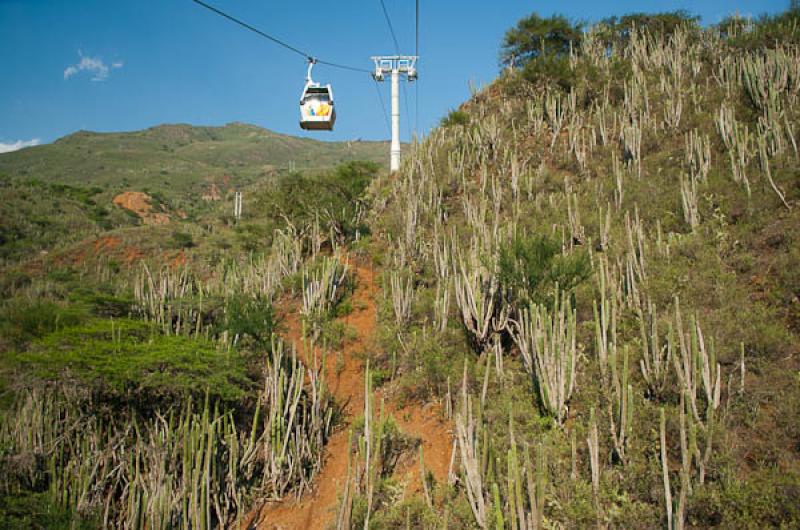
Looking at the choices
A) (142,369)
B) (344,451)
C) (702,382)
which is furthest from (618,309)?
(142,369)

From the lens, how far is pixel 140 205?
37.4 meters

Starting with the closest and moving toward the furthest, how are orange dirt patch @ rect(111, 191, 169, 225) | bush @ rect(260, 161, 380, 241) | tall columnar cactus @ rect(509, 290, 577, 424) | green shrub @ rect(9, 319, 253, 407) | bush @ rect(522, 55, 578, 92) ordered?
1. tall columnar cactus @ rect(509, 290, 577, 424)
2. green shrub @ rect(9, 319, 253, 407)
3. bush @ rect(260, 161, 380, 241)
4. bush @ rect(522, 55, 578, 92)
5. orange dirt patch @ rect(111, 191, 169, 225)

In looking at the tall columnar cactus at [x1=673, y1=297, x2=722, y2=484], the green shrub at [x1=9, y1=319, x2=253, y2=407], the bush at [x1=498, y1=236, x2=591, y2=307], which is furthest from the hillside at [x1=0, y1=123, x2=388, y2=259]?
the tall columnar cactus at [x1=673, y1=297, x2=722, y2=484]

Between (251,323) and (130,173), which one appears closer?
(251,323)

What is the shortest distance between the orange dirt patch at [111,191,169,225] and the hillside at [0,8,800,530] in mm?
29455

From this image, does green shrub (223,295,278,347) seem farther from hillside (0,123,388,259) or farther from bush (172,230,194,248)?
bush (172,230,194,248)

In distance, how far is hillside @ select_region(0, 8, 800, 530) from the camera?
3.76 meters

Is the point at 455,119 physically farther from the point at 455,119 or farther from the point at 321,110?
the point at 321,110

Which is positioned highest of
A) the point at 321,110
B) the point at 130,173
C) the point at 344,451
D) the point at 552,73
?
the point at 130,173

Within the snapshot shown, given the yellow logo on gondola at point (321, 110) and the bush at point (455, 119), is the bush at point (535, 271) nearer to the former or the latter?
the yellow logo on gondola at point (321, 110)

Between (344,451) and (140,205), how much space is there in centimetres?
3881

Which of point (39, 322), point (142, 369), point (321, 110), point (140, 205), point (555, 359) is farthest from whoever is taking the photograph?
point (140, 205)

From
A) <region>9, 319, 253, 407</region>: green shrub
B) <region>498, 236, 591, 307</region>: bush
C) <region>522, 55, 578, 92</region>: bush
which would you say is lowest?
<region>9, 319, 253, 407</region>: green shrub

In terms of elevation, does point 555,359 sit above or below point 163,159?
below
